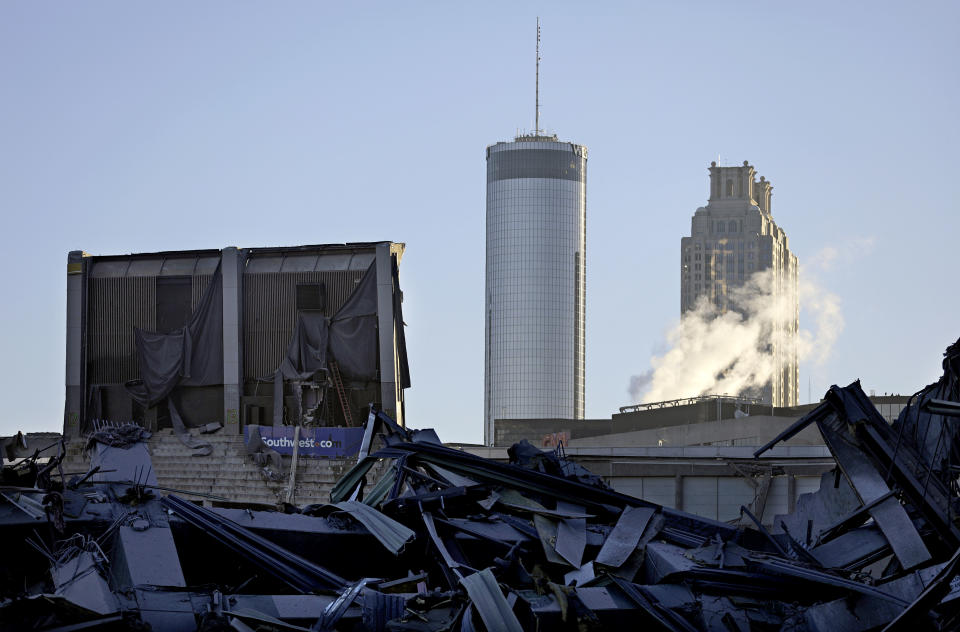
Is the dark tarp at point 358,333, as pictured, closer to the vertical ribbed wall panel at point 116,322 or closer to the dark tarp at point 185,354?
the dark tarp at point 185,354

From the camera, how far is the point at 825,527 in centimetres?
1634

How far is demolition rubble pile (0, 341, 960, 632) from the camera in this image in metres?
11.5

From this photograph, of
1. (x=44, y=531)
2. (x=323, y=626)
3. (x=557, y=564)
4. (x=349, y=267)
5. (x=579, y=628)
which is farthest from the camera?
(x=349, y=267)

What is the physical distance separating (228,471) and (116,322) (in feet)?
30.6

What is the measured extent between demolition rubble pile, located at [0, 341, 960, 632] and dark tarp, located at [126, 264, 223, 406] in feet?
117

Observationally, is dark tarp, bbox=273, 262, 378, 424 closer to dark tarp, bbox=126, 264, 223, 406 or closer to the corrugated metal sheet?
dark tarp, bbox=126, 264, 223, 406

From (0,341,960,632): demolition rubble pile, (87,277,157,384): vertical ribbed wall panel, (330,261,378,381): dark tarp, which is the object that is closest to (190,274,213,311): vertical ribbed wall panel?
(87,277,157,384): vertical ribbed wall panel

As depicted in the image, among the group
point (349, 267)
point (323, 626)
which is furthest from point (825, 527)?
point (349, 267)

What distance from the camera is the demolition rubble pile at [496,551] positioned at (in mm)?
11500

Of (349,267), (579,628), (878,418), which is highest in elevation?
(349,267)

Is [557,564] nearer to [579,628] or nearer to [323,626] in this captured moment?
[579,628]

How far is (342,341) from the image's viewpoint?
50.7 metres

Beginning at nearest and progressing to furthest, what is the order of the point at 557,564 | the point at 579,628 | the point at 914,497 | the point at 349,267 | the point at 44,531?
the point at 579,628 → the point at 44,531 → the point at 557,564 → the point at 914,497 → the point at 349,267

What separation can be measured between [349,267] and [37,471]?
3741 cm
